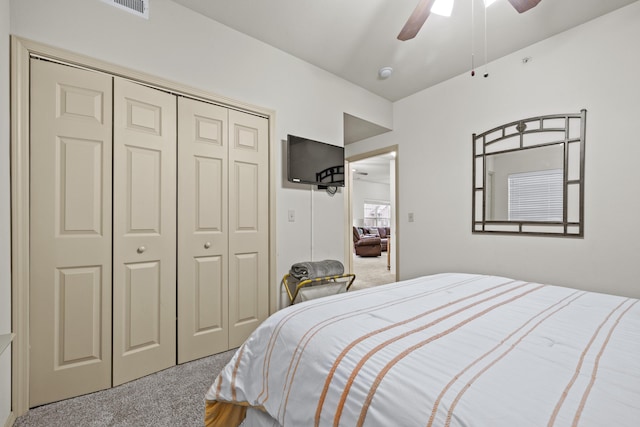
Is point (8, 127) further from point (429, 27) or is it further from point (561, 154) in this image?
point (561, 154)

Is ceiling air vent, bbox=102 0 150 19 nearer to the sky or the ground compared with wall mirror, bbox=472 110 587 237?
nearer to the sky

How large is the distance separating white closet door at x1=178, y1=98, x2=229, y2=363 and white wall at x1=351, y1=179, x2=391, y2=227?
7540 mm

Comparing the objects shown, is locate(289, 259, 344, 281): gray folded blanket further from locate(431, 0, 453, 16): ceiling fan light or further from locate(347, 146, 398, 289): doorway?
locate(431, 0, 453, 16): ceiling fan light

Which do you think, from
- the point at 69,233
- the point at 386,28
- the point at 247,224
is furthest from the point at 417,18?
the point at 69,233

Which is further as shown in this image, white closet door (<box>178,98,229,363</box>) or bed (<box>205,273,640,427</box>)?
Answer: white closet door (<box>178,98,229,363</box>)

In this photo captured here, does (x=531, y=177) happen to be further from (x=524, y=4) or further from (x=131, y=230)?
(x=131, y=230)

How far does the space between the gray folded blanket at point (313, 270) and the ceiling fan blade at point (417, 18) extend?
1.90 meters

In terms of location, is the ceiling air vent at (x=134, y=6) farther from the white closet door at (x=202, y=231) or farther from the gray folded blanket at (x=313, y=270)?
the gray folded blanket at (x=313, y=270)

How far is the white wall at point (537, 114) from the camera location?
210 cm

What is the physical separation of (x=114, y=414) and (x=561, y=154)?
3659mm

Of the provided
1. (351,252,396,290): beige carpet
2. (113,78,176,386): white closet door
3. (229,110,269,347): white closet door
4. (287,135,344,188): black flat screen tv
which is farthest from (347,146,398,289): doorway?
(113,78,176,386): white closet door

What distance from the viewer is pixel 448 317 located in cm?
106

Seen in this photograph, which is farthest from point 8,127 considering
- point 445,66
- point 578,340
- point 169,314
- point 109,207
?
point 445,66

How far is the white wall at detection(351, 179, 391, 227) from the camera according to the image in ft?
32.2
